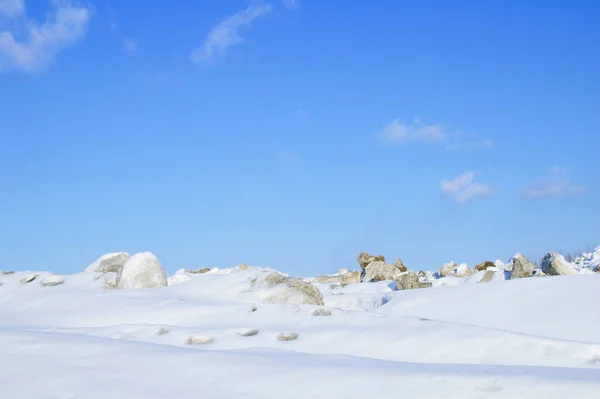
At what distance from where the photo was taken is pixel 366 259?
1549 cm

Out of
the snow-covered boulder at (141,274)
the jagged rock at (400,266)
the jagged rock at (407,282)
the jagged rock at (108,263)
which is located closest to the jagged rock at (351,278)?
the jagged rock at (400,266)

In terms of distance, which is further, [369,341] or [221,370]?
[369,341]

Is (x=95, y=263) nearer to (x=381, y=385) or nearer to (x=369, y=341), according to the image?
(x=369, y=341)

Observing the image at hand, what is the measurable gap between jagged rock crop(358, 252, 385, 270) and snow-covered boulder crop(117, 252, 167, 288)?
6902mm

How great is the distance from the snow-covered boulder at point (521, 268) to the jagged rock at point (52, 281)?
7.82 m

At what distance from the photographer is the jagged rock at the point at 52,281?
382 inches

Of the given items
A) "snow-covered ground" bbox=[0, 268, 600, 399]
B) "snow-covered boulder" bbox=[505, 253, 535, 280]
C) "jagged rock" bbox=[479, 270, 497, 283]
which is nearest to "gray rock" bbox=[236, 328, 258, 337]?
"snow-covered ground" bbox=[0, 268, 600, 399]

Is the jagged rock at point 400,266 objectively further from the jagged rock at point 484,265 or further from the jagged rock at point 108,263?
the jagged rock at point 108,263

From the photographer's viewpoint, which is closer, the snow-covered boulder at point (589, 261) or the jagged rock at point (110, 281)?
the jagged rock at point (110, 281)

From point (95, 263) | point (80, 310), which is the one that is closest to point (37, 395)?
point (80, 310)

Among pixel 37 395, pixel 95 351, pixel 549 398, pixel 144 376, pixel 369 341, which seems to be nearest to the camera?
pixel 549 398

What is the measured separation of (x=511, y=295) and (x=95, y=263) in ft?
23.7

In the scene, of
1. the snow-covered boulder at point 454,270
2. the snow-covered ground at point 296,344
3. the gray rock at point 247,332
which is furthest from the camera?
the snow-covered boulder at point 454,270

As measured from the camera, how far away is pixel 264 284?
7812 mm
